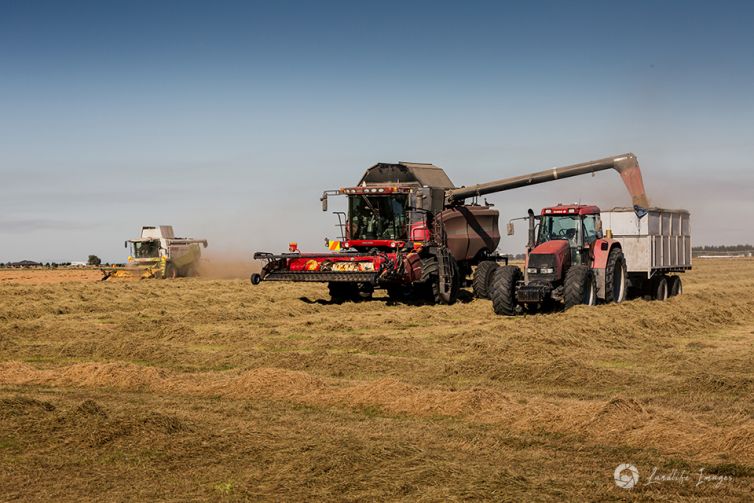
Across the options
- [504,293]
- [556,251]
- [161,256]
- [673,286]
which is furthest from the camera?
[161,256]

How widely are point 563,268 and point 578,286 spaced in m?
0.95

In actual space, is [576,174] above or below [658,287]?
above

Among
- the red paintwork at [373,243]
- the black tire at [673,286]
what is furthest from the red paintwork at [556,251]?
the black tire at [673,286]

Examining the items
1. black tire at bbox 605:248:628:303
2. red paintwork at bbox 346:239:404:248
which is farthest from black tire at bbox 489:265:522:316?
red paintwork at bbox 346:239:404:248

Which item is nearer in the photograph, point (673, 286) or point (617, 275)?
point (617, 275)

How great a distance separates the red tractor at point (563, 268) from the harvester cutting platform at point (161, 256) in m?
25.9

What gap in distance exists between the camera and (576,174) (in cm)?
2711

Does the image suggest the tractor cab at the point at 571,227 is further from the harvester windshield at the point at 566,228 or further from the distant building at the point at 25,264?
the distant building at the point at 25,264

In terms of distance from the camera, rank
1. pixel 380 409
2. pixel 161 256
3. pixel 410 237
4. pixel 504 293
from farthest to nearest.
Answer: pixel 161 256, pixel 410 237, pixel 504 293, pixel 380 409

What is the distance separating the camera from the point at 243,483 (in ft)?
22.6

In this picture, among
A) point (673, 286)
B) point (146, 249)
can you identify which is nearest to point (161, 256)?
point (146, 249)

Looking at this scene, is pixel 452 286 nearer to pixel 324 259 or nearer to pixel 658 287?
pixel 324 259

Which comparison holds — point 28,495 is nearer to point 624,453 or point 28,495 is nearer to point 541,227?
point 624,453

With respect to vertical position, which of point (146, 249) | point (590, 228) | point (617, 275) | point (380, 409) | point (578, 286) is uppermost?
point (590, 228)
